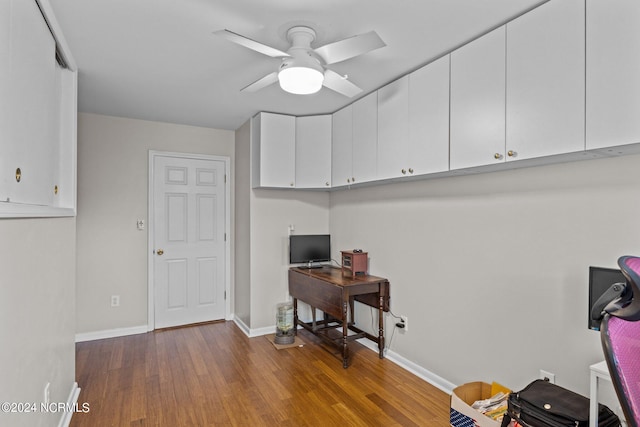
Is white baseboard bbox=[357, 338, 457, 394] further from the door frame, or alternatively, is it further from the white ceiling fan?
the white ceiling fan

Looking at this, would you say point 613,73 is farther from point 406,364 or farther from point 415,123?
point 406,364

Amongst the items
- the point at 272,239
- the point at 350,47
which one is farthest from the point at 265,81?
the point at 272,239

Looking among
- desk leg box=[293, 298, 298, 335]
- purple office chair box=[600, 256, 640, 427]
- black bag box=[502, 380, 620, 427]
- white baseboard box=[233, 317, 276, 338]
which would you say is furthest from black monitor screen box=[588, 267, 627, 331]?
white baseboard box=[233, 317, 276, 338]

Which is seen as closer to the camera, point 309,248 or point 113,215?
point 113,215

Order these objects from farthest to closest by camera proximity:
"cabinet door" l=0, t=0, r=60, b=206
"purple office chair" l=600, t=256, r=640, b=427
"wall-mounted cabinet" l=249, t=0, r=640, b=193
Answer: "wall-mounted cabinet" l=249, t=0, r=640, b=193 → "cabinet door" l=0, t=0, r=60, b=206 → "purple office chair" l=600, t=256, r=640, b=427

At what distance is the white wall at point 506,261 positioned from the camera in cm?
182

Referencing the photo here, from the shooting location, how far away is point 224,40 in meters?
2.21

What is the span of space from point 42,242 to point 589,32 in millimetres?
2848

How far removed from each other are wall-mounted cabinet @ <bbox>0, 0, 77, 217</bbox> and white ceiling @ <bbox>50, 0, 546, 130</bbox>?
0.22 meters

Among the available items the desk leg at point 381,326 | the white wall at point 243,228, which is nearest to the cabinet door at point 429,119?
the desk leg at point 381,326

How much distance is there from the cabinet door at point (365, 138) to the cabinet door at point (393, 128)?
0.07 metres

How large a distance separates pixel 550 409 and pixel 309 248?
2727 millimetres

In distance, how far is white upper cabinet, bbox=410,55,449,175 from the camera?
2369mm

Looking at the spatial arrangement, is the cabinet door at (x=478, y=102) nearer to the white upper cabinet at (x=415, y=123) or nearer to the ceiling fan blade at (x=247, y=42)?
the white upper cabinet at (x=415, y=123)
